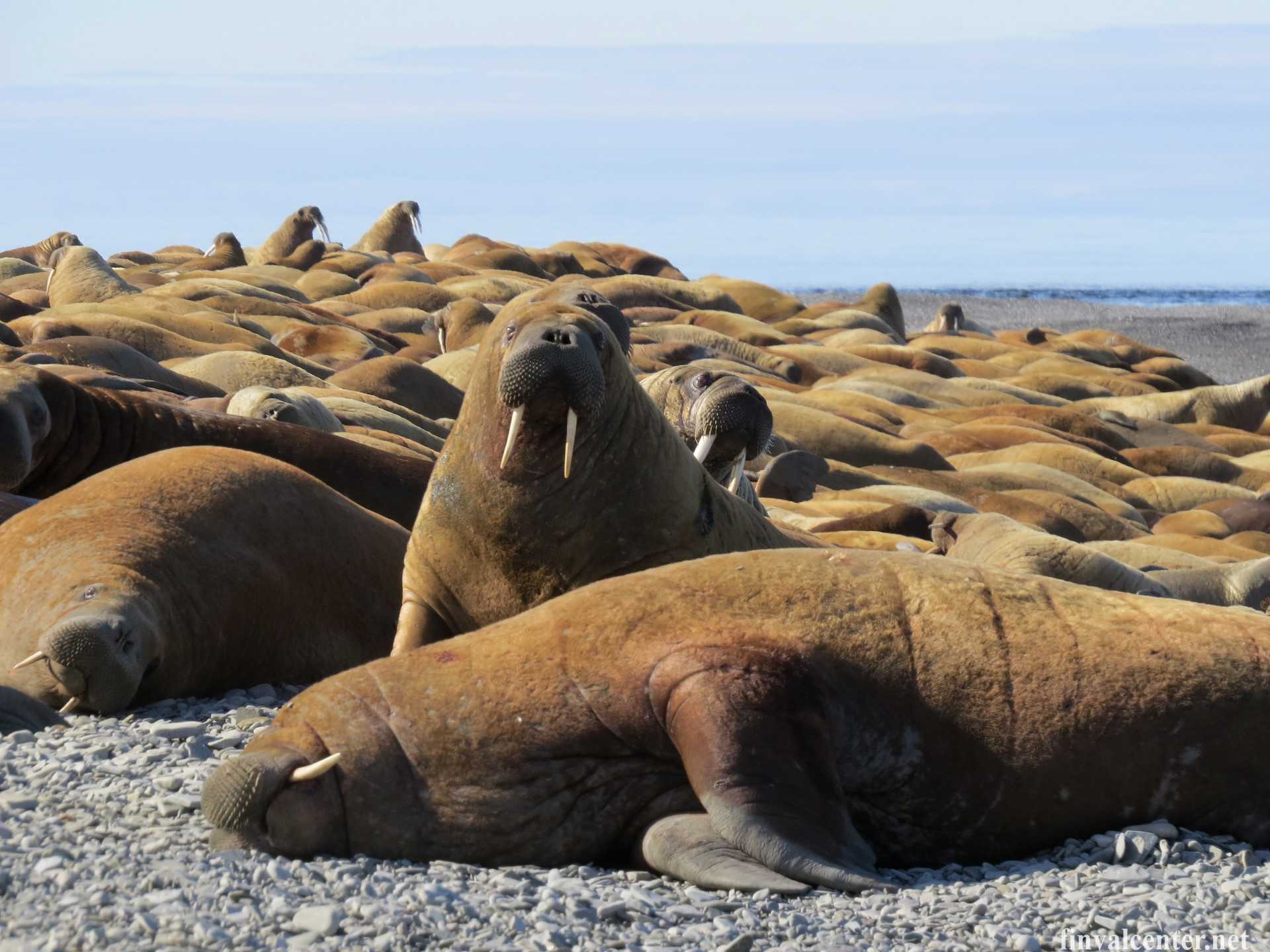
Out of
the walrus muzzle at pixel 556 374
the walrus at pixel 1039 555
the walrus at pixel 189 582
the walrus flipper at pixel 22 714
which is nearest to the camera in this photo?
the walrus flipper at pixel 22 714

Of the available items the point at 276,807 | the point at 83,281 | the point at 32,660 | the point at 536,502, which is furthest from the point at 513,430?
the point at 83,281

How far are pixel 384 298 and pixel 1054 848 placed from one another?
20956mm

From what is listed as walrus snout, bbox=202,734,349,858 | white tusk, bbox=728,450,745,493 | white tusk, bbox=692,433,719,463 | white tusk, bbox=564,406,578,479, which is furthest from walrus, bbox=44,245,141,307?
walrus snout, bbox=202,734,349,858

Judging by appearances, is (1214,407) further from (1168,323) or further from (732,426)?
(1168,323)

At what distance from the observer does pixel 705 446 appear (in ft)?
24.0

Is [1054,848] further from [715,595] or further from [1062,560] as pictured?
[1062,560]

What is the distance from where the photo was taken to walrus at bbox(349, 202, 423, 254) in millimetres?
36219

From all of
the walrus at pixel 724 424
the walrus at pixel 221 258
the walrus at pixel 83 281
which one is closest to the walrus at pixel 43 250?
the walrus at pixel 221 258

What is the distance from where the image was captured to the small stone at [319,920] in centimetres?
336

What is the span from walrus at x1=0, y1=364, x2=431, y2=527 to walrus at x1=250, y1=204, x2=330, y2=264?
2511 centimetres

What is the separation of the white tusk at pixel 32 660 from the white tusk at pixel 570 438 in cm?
158

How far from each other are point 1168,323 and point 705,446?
44.1 m

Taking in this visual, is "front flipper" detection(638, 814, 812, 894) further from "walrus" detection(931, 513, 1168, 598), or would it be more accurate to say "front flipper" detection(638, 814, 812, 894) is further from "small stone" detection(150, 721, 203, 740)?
"walrus" detection(931, 513, 1168, 598)

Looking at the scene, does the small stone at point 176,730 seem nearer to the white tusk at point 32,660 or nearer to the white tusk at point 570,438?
the white tusk at point 32,660
